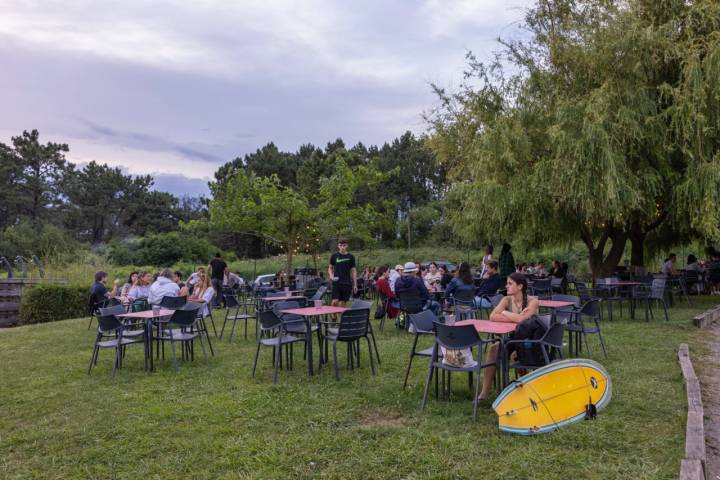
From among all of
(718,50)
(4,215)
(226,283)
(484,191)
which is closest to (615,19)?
(718,50)

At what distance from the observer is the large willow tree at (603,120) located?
1081cm

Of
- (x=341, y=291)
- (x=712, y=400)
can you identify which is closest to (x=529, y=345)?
(x=712, y=400)

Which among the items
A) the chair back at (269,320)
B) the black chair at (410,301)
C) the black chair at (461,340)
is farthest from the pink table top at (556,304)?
the chair back at (269,320)

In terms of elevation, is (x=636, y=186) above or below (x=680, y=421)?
above

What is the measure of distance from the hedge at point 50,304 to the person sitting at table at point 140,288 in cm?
531

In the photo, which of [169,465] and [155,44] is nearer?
[169,465]

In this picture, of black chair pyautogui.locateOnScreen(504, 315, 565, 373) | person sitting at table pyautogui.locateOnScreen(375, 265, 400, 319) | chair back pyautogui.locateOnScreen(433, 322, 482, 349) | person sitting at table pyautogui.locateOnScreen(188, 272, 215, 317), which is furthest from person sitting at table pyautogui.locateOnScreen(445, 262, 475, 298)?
chair back pyautogui.locateOnScreen(433, 322, 482, 349)

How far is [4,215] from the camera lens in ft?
140

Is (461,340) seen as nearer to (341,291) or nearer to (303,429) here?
(303,429)

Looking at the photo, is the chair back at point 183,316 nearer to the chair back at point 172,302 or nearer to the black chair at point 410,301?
the chair back at point 172,302

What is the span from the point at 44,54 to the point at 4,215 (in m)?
36.2

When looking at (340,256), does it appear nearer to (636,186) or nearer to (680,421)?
(680,421)

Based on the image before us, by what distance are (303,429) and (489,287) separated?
5840mm

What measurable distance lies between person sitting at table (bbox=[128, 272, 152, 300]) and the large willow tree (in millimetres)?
7347
